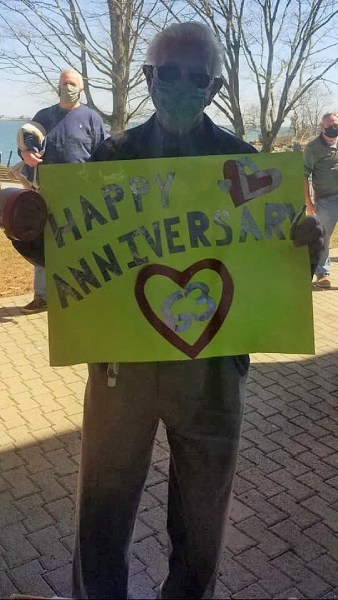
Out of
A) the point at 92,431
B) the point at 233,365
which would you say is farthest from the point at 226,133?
the point at 92,431

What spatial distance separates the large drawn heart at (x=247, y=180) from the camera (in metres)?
1.39

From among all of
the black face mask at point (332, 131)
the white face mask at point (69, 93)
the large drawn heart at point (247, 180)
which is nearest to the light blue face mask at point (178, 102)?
the large drawn heart at point (247, 180)

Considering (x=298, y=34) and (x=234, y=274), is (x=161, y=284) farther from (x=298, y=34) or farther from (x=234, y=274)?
(x=298, y=34)

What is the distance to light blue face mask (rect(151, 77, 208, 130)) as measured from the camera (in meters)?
1.37

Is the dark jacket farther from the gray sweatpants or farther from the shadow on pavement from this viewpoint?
the shadow on pavement

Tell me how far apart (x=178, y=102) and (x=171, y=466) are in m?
0.95

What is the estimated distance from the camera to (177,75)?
136 cm

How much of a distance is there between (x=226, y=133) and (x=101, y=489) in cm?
97

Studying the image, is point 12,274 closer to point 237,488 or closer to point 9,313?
point 9,313

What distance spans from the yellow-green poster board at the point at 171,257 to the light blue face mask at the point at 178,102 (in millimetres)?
99

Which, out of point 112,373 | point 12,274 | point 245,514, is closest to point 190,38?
point 112,373

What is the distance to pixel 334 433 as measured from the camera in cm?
317

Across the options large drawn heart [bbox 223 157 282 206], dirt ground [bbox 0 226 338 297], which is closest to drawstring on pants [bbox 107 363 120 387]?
large drawn heart [bbox 223 157 282 206]

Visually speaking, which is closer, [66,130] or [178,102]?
[178,102]
